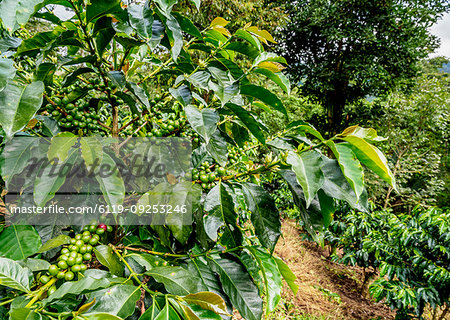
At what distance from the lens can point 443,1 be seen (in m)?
4.62

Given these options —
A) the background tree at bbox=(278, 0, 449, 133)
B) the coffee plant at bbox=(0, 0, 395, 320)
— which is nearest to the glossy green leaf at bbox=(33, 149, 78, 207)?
the coffee plant at bbox=(0, 0, 395, 320)

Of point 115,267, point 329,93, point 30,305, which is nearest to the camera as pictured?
point 30,305

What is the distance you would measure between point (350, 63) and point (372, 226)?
3532 mm

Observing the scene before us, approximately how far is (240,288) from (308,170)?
1.11 ft

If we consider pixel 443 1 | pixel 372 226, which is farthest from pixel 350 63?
pixel 372 226

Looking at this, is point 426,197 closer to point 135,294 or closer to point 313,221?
point 313,221

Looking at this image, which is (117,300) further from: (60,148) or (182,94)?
(182,94)

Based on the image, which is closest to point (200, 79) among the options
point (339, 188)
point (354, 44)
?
point (339, 188)

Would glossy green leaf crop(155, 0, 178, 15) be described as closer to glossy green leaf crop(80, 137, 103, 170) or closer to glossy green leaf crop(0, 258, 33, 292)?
glossy green leaf crop(80, 137, 103, 170)

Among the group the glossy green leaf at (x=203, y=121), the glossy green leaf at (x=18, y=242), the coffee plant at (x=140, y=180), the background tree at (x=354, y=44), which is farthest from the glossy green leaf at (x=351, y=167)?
the background tree at (x=354, y=44)

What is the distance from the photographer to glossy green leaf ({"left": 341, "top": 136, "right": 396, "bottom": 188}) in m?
0.44

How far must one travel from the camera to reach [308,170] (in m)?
0.45

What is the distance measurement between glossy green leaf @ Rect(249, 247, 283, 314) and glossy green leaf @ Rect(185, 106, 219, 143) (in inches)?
12.4

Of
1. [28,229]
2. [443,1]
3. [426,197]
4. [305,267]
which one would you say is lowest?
[305,267]
